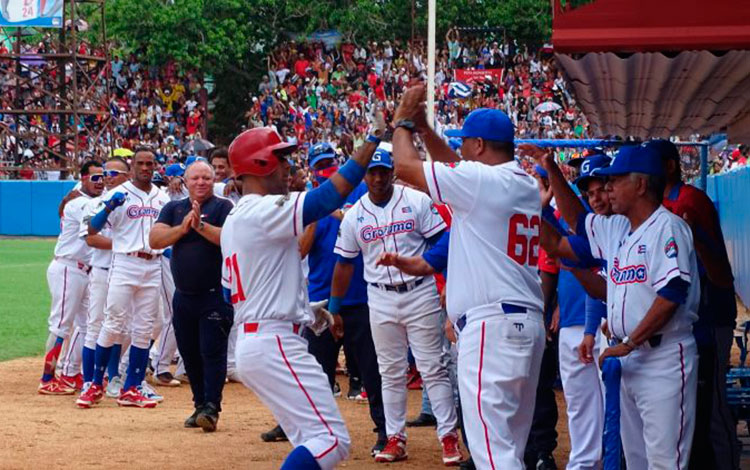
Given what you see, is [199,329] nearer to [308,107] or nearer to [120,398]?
[120,398]

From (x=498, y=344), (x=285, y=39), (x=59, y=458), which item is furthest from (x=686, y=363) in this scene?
(x=285, y=39)

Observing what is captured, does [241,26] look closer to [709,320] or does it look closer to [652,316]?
[709,320]

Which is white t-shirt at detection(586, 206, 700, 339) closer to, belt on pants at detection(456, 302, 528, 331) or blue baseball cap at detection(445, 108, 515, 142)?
belt on pants at detection(456, 302, 528, 331)

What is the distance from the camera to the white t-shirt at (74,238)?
11797mm

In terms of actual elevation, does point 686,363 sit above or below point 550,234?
below

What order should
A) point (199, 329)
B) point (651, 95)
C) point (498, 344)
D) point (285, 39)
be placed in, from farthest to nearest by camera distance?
point (285, 39) → point (199, 329) → point (651, 95) → point (498, 344)

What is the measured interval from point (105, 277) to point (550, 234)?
581 cm

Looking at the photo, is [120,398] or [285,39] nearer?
[120,398]

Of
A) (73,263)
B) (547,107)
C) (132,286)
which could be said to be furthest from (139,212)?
(547,107)

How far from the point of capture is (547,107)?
3148 cm

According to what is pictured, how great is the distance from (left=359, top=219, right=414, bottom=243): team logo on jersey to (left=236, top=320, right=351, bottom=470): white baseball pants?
2.60 meters

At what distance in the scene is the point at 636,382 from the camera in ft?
18.9

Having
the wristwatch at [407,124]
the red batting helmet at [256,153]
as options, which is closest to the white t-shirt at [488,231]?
the wristwatch at [407,124]

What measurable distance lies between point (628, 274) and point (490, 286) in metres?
0.71
